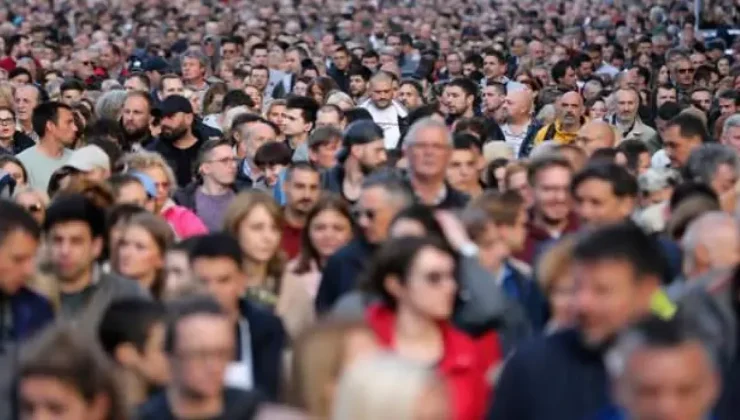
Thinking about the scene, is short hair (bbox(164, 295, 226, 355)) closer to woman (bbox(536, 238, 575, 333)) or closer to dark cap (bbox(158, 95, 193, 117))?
woman (bbox(536, 238, 575, 333))

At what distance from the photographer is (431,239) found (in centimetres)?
774

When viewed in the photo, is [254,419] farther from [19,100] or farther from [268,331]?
[19,100]

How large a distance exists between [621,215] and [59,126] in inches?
255

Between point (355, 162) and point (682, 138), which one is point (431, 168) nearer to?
point (355, 162)

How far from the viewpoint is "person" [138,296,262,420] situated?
6.38 metres

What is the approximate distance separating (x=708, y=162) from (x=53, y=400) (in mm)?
6137

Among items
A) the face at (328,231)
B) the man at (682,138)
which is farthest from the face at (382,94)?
the face at (328,231)

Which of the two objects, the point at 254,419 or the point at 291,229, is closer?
the point at 254,419

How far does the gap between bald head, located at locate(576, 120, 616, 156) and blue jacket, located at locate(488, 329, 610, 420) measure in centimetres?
694

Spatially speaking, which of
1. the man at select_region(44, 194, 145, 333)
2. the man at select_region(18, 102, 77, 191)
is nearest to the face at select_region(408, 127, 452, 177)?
the man at select_region(44, 194, 145, 333)

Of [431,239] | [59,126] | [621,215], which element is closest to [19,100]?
[59,126]

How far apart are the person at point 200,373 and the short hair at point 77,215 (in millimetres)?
2867

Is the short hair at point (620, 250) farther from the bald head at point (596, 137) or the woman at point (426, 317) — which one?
the bald head at point (596, 137)

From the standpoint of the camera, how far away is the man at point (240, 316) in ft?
25.3
